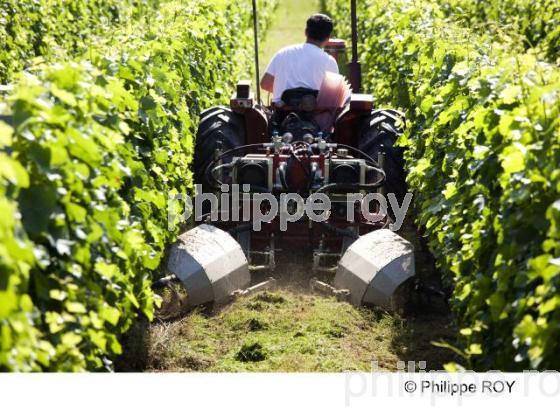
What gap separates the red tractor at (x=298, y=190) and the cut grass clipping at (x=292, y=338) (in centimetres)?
20

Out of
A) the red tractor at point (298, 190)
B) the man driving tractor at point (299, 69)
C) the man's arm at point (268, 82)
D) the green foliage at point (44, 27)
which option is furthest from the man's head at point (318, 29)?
the green foliage at point (44, 27)

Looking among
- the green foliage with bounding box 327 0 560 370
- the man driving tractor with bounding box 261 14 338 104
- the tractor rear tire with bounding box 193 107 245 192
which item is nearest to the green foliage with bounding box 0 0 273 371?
the tractor rear tire with bounding box 193 107 245 192

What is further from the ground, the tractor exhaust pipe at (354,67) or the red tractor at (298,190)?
the tractor exhaust pipe at (354,67)

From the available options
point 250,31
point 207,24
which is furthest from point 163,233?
point 250,31

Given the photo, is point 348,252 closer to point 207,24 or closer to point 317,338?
point 317,338

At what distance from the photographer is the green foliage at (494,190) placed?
5.38 meters

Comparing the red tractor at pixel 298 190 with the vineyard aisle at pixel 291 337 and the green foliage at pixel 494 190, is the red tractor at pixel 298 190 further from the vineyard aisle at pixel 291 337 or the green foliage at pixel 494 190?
the green foliage at pixel 494 190

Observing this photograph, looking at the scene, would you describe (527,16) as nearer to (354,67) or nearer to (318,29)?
(354,67)

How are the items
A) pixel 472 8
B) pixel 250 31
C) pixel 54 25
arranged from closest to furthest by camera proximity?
pixel 54 25 < pixel 472 8 < pixel 250 31

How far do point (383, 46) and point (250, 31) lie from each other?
10408 mm

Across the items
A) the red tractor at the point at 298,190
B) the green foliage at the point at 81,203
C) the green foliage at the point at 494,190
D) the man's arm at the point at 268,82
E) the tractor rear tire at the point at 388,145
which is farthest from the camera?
the man's arm at the point at 268,82

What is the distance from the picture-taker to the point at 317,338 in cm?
774

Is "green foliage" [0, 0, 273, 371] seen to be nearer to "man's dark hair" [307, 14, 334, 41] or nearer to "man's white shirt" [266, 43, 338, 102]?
"man's white shirt" [266, 43, 338, 102]

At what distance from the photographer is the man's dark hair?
1087cm
